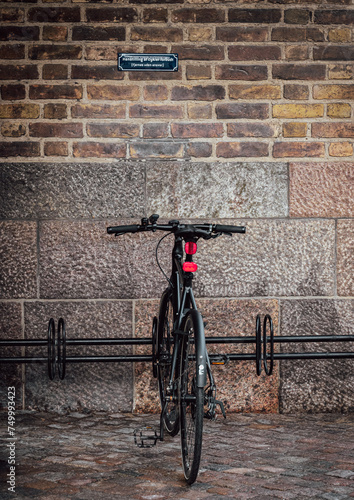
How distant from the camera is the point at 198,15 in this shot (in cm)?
443

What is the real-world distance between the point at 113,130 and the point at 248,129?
3.05 ft

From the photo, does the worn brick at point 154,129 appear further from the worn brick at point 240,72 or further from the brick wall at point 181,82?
the worn brick at point 240,72

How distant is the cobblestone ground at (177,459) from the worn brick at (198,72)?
2.32 meters

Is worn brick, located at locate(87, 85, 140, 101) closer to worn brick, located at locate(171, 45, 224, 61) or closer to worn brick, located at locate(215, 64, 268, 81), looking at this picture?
worn brick, located at locate(171, 45, 224, 61)

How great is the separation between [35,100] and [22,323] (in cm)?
153

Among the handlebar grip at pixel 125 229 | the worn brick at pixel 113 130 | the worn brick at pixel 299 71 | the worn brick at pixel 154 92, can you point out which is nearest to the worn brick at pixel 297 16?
the worn brick at pixel 299 71

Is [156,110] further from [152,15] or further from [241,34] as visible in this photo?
[241,34]

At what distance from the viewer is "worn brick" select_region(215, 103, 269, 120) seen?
4438 mm

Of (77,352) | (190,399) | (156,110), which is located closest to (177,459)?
(190,399)

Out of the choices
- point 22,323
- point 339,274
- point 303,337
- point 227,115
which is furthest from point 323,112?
point 22,323

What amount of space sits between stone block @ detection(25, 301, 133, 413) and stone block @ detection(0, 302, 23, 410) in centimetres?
6

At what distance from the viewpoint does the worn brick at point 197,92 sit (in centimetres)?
443

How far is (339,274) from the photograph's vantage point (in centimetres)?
446

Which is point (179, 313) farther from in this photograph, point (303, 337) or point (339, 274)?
point (339, 274)
